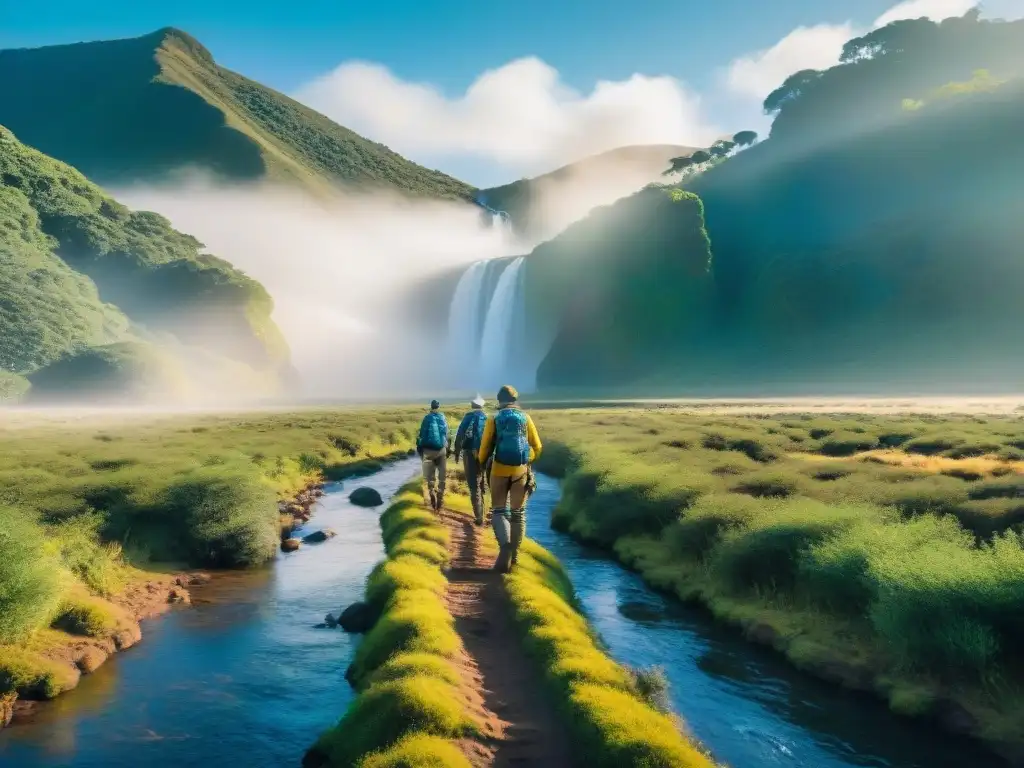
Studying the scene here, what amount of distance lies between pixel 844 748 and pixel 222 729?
11146mm

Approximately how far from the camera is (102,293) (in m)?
131

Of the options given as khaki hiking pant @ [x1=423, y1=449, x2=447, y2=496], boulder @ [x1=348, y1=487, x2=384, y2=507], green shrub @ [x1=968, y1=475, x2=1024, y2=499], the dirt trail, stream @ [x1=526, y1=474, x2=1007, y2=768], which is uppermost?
khaki hiking pant @ [x1=423, y1=449, x2=447, y2=496]

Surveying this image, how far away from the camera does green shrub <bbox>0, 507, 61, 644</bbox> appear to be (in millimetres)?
13672

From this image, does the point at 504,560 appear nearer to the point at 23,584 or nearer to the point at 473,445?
the point at 473,445

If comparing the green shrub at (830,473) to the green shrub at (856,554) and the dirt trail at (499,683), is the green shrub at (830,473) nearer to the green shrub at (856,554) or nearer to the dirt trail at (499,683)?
→ the green shrub at (856,554)

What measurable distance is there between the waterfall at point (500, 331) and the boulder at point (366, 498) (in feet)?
369

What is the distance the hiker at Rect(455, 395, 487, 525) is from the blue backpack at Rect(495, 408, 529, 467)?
4.49m

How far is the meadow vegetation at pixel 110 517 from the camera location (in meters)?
14.1

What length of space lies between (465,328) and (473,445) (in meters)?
134

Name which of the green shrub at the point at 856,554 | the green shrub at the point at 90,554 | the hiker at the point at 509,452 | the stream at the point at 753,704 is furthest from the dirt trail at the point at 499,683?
the green shrub at the point at 90,554

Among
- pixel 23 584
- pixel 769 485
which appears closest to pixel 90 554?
pixel 23 584

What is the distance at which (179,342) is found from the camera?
126 meters

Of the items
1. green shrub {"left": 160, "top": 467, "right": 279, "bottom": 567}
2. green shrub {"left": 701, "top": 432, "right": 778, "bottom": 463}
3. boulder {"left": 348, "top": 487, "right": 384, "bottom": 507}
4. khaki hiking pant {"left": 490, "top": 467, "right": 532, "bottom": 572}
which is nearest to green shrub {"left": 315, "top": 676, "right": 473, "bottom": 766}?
khaki hiking pant {"left": 490, "top": 467, "right": 532, "bottom": 572}

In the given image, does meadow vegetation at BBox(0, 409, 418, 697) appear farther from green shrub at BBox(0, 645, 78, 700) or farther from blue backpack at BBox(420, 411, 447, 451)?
blue backpack at BBox(420, 411, 447, 451)
